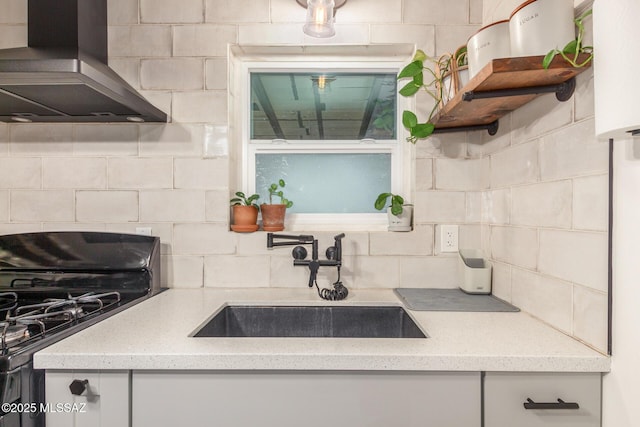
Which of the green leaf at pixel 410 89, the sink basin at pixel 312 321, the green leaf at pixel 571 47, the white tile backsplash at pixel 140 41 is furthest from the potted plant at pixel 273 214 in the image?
the green leaf at pixel 571 47

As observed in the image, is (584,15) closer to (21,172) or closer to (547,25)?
(547,25)

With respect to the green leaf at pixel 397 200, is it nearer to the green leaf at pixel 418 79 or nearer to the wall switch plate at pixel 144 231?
the green leaf at pixel 418 79

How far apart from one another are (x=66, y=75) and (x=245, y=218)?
82 centimetres

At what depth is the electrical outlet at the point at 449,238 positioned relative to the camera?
1618 millimetres

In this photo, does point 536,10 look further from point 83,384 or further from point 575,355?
point 83,384

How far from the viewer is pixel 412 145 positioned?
168 cm

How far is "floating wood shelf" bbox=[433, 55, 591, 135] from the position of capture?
92 cm

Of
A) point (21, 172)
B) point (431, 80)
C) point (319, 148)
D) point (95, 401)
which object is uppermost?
point (431, 80)

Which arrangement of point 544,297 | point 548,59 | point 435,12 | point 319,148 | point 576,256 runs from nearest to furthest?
point 548,59
point 576,256
point 544,297
point 435,12
point 319,148

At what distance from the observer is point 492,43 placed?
106 cm

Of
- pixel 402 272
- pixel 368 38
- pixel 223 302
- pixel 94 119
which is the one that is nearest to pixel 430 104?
pixel 368 38

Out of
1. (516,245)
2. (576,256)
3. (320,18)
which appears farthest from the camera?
(320,18)

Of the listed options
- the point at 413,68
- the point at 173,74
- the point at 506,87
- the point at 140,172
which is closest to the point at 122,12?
the point at 173,74

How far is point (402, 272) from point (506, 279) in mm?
421
